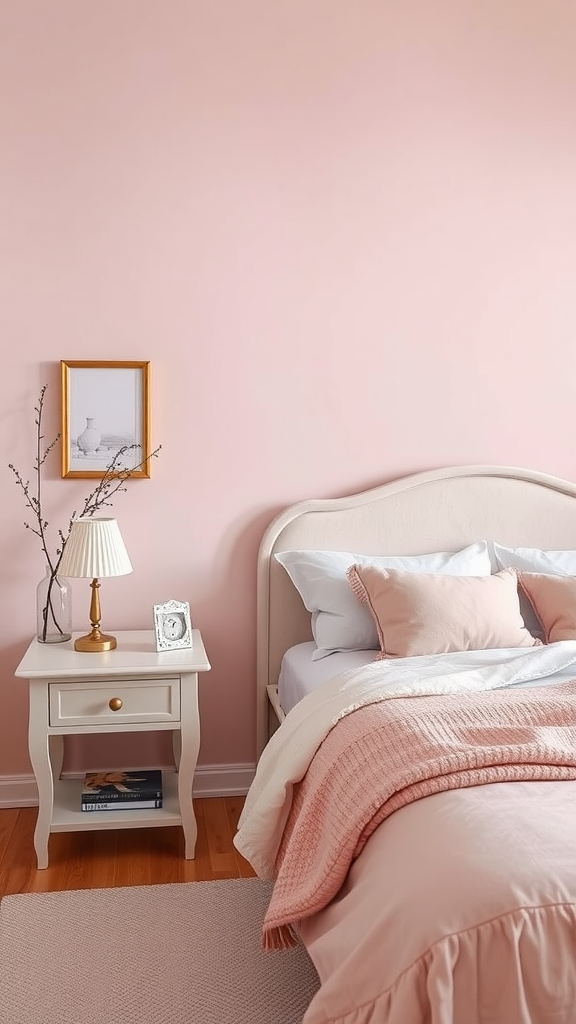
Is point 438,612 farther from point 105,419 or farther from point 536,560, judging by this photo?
point 105,419

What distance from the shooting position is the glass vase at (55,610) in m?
2.98

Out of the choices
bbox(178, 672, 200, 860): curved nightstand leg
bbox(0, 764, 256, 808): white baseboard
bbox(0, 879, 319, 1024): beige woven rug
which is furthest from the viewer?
bbox(0, 764, 256, 808): white baseboard

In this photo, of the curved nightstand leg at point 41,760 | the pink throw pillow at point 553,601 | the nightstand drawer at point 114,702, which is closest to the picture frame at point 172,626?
the nightstand drawer at point 114,702

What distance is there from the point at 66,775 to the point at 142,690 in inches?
25.0

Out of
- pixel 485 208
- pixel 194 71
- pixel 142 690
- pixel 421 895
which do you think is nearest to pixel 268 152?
pixel 194 71

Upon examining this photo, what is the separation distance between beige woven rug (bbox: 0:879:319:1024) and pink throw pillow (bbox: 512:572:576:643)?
1105 mm

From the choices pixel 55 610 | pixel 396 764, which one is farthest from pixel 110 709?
pixel 396 764

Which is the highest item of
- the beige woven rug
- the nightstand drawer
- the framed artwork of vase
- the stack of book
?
the framed artwork of vase

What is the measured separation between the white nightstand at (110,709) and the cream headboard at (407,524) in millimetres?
420

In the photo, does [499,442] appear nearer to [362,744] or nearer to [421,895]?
[362,744]

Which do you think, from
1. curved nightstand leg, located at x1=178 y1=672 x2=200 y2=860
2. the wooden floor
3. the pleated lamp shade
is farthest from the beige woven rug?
the pleated lamp shade

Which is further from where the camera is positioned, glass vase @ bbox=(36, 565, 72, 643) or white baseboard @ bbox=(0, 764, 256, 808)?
white baseboard @ bbox=(0, 764, 256, 808)

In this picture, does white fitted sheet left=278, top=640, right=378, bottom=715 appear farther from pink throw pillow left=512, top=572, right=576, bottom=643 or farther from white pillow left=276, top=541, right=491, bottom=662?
pink throw pillow left=512, top=572, right=576, bottom=643

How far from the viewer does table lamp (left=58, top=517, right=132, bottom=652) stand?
9.05 ft
